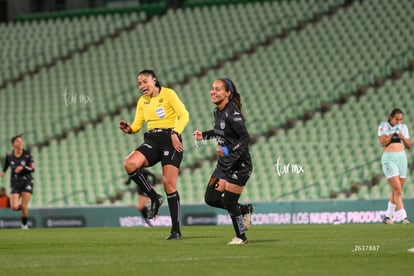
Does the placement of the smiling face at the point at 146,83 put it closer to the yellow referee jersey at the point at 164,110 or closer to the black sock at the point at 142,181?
the yellow referee jersey at the point at 164,110

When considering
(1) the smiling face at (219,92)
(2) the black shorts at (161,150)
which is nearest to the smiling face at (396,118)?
(2) the black shorts at (161,150)

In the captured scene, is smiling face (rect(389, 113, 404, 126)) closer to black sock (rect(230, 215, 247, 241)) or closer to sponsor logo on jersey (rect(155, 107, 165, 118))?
sponsor logo on jersey (rect(155, 107, 165, 118))

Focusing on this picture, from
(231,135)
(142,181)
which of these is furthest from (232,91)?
(142,181)

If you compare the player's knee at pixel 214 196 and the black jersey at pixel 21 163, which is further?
the black jersey at pixel 21 163

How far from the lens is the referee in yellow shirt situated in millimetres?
14578

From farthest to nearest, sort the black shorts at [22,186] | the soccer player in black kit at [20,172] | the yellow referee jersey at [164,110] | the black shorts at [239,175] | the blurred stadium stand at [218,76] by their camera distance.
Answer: the blurred stadium stand at [218,76], the black shorts at [22,186], the soccer player in black kit at [20,172], the yellow referee jersey at [164,110], the black shorts at [239,175]

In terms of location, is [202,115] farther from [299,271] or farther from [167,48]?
[299,271]

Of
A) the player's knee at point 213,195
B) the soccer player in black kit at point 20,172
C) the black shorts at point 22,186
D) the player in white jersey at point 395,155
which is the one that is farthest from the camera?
the black shorts at point 22,186

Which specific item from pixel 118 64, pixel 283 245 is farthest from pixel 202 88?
pixel 283 245

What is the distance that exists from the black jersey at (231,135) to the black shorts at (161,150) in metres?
1.35

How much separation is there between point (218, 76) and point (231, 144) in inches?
786

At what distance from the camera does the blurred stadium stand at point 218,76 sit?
27359 millimetres

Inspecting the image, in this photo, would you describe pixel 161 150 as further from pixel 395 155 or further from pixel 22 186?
pixel 22 186

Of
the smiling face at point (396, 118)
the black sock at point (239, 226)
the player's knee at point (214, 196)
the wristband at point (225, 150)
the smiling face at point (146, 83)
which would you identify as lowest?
the black sock at point (239, 226)
